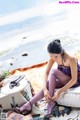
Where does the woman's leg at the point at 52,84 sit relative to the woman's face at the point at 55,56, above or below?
below

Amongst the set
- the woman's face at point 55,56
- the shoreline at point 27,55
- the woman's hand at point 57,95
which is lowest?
the shoreline at point 27,55

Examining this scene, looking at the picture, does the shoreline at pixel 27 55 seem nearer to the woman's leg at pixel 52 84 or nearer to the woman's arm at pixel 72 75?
the woman's leg at pixel 52 84

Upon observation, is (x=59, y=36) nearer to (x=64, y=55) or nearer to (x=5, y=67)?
(x=5, y=67)

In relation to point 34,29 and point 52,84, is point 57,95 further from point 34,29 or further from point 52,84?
point 34,29

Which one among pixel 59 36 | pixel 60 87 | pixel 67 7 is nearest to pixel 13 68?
pixel 59 36

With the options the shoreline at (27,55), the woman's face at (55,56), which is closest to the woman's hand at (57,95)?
the woman's face at (55,56)

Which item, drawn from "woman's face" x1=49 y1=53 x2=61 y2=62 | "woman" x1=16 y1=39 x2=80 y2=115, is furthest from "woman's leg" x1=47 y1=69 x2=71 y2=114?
"woman's face" x1=49 y1=53 x2=61 y2=62

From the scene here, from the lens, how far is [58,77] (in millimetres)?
2521

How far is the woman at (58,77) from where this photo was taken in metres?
2.38

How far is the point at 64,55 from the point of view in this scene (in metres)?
2.43

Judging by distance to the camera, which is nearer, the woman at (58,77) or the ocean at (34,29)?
the woman at (58,77)

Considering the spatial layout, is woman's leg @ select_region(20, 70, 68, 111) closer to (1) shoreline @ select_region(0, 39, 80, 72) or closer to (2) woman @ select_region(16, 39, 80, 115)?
(2) woman @ select_region(16, 39, 80, 115)

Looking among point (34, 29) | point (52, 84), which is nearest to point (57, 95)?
point (52, 84)

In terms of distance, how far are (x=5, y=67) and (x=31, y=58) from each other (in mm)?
338
